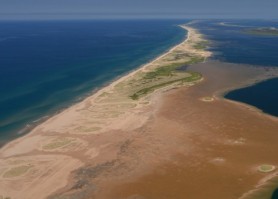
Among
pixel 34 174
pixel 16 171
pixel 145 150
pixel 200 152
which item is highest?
pixel 200 152

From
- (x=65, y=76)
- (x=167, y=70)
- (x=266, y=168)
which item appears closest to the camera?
(x=266, y=168)

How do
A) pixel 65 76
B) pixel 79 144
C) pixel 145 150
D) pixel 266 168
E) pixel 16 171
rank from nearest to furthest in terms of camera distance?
pixel 266 168, pixel 16 171, pixel 145 150, pixel 79 144, pixel 65 76

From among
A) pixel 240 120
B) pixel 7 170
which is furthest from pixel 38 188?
pixel 240 120

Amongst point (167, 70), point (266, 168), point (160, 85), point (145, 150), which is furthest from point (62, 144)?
point (167, 70)

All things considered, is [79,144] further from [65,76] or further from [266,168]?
[65,76]

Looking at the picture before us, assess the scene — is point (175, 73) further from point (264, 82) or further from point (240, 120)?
point (240, 120)

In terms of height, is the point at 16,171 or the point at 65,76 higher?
the point at 65,76

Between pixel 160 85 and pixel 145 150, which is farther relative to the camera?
pixel 160 85
